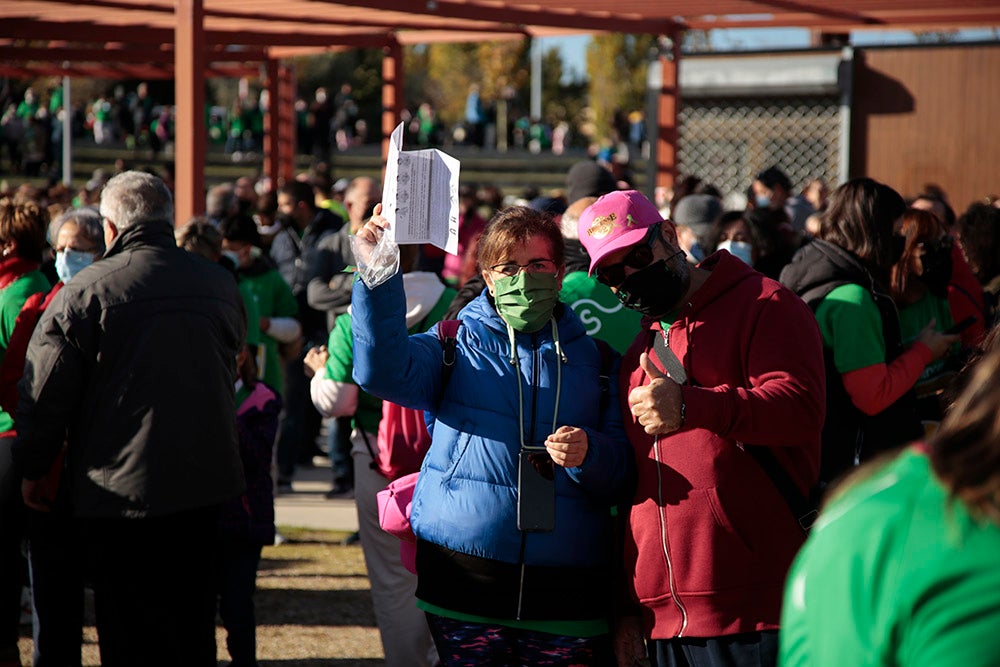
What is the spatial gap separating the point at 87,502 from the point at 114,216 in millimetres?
976

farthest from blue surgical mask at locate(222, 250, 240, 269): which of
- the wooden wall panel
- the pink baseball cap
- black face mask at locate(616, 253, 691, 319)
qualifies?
the wooden wall panel

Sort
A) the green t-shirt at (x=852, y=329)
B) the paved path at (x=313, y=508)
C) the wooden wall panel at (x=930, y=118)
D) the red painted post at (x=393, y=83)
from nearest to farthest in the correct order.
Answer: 1. the green t-shirt at (x=852, y=329)
2. the paved path at (x=313, y=508)
3. the red painted post at (x=393, y=83)
4. the wooden wall panel at (x=930, y=118)

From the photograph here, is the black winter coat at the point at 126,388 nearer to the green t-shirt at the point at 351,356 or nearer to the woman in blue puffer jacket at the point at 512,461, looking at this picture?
the green t-shirt at the point at 351,356

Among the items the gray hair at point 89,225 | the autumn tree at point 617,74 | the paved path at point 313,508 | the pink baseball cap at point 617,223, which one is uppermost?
the autumn tree at point 617,74

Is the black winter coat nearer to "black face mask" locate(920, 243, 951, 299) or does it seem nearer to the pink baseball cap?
the pink baseball cap

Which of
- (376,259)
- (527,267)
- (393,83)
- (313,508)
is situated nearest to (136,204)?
(376,259)

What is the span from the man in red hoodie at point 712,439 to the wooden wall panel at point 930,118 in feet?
36.8

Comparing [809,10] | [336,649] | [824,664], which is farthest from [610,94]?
[824,664]

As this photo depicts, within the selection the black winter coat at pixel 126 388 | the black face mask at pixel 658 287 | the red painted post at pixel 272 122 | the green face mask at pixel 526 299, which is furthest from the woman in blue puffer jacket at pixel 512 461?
the red painted post at pixel 272 122

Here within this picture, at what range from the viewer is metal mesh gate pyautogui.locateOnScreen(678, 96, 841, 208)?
44.8 ft

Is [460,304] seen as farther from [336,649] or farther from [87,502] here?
[336,649]

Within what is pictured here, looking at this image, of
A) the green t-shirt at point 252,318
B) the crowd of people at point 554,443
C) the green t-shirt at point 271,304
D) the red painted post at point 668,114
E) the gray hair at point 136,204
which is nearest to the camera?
→ the crowd of people at point 554,443

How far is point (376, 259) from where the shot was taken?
2.96 m

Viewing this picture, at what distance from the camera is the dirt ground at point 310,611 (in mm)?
5477
